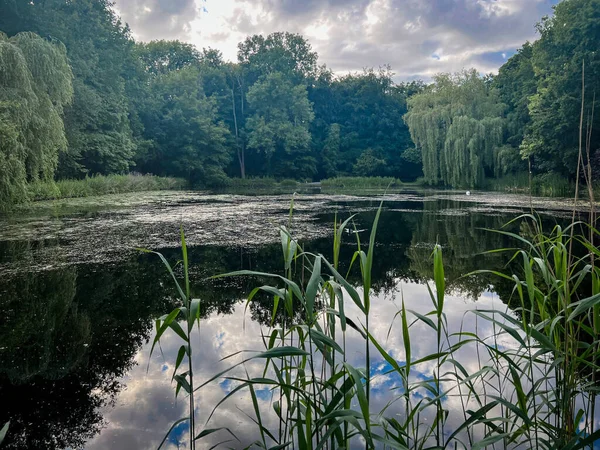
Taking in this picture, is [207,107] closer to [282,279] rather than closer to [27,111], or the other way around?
[27,111]

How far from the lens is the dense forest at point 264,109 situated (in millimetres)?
9367

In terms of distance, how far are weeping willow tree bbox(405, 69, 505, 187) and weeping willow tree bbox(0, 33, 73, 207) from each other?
14163mm

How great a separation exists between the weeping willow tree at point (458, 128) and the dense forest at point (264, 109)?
0.19 feet

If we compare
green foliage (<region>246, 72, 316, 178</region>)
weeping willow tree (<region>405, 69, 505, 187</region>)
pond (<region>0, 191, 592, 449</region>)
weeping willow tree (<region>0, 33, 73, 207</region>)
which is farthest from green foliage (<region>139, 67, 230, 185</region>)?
pond (<region>0, 191, 592, 449</region>)

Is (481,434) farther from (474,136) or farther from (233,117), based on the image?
(233,117)

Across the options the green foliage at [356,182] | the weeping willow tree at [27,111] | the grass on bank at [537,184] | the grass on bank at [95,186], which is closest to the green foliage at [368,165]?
the green foliage at [356,182]

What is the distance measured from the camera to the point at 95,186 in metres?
15.1

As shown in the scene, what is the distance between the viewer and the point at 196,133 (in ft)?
87.7

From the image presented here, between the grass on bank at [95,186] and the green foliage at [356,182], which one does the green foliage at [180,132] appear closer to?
the grass on bank at [95,186]

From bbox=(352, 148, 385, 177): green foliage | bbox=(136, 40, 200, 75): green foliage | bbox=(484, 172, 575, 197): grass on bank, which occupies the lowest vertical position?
bbox=(484, 172, 575, 197): grass on bank

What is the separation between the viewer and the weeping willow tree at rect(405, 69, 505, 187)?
1758 cm

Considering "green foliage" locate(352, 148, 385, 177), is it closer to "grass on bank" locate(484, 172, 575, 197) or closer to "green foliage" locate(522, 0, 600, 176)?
"grass on bank" locate(484, 172, 575, 197)

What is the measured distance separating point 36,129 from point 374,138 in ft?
96.9

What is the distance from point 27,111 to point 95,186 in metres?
7.10
